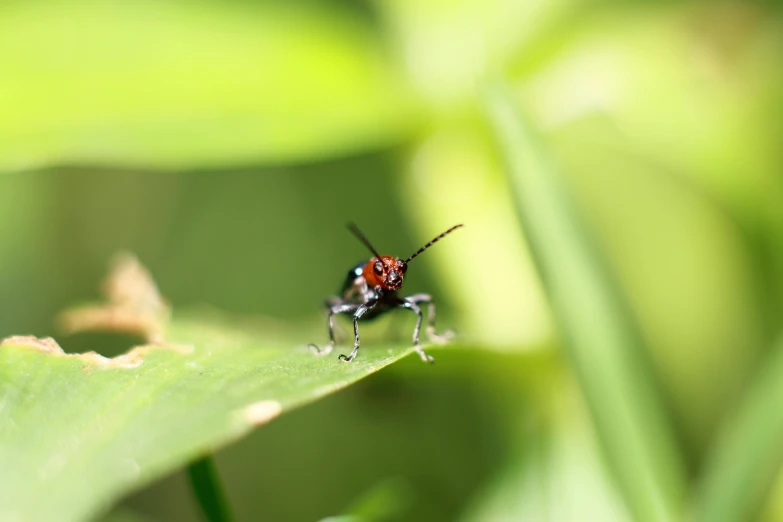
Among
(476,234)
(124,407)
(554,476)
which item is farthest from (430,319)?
(124,407)

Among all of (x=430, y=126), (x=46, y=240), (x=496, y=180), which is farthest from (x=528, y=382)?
(x=46, y=240)

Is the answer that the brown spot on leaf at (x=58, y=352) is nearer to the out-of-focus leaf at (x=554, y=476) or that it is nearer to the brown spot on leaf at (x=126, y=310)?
the brown spot on leaf at (x=126, y=310)

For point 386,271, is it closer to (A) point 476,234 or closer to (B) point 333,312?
(B) point 333,312

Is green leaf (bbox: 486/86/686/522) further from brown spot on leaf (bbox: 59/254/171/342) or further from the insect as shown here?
brown spot on leaf (bbox: 59/254/171/342)

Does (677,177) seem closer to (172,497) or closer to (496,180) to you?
(496,180)

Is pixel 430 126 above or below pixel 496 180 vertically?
above

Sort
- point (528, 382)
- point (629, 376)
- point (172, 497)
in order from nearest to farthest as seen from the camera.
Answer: point (629, 376) → point (528, 382) → point (172, 497)

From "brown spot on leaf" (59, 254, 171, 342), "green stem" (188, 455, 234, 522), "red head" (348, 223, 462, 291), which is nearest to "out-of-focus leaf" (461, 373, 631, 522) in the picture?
"red head" (348, 223, 462, 291)
